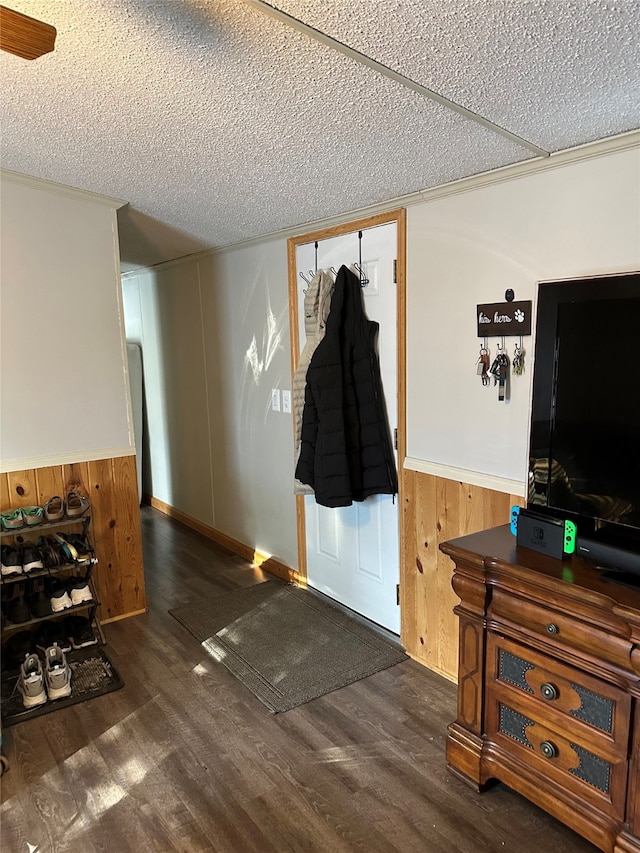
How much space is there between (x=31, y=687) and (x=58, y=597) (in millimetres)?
417

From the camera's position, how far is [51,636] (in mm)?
2746

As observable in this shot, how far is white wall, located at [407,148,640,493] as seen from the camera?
183 centimetres

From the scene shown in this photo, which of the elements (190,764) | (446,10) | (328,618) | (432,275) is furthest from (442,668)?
(446,10)

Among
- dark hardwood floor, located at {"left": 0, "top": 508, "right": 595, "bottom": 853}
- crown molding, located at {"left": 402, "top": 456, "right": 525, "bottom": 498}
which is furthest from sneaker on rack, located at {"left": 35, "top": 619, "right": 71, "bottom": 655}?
crown molding, located at {"left": 402, "top": 456, "right": 525, "bottom": 498}

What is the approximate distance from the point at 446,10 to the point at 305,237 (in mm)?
1932

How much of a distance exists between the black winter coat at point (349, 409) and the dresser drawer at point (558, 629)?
1020mm

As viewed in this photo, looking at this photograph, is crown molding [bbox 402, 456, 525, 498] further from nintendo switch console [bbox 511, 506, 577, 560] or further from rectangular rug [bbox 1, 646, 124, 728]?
rectangular rug [bbox 1, 646, 124, 728]

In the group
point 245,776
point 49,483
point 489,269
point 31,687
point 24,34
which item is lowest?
point 245,776

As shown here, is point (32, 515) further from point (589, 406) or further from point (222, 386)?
point (589, 406)

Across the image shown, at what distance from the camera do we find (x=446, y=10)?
Answer: 116cm

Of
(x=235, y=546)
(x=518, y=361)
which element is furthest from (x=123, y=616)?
(x=518, y=361)

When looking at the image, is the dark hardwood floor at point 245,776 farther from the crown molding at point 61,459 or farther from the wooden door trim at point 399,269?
the crown molding at point 61,459

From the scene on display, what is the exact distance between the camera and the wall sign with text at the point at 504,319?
2068 mm

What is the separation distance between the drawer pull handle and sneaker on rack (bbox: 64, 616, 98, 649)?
206 centimetres
